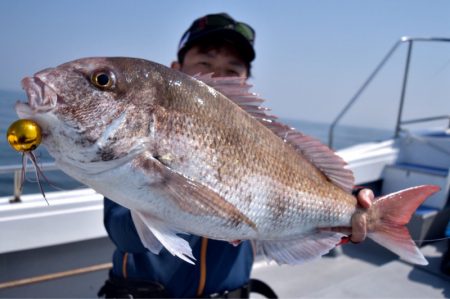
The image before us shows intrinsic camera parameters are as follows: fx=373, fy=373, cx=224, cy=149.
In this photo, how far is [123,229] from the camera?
1.54m

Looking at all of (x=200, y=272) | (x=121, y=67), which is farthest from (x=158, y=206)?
(x=200, y=272)

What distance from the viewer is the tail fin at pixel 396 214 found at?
143cm

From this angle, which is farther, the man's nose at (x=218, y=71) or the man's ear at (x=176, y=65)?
the man's ear at (x=176, y=65)

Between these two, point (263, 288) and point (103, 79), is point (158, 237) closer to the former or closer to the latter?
point (103, 79)

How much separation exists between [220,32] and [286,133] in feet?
→ 2.89

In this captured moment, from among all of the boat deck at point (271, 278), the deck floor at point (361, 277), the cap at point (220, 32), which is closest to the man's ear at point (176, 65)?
the cap at point (220, 32)

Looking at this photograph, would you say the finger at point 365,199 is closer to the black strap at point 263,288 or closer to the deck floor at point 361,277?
the black strap at point 263,288

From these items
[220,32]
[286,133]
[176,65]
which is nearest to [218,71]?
[220,32]

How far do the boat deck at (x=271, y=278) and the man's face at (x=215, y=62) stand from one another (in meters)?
1.59

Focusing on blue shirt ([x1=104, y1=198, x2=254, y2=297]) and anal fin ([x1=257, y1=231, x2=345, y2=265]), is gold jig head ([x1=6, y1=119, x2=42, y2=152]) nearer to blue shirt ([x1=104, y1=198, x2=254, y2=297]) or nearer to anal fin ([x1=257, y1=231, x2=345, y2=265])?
anal fin ([x1=257, y1=231, x2=345, y2=265])

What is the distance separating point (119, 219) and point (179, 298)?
1.99 feet

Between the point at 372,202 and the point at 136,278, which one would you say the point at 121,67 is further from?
the point at 136,278

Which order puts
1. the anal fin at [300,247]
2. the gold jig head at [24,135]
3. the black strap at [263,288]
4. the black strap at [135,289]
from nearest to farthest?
the gold jig head at [24,135] < the anal fin at [300,247] < the black strap at [135,289] < the black strap at [263,288]

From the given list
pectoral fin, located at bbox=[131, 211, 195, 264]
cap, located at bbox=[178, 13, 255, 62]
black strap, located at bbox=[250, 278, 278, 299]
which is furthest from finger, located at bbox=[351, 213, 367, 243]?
cap, located at bbox=[178, 13, 255, 62]
